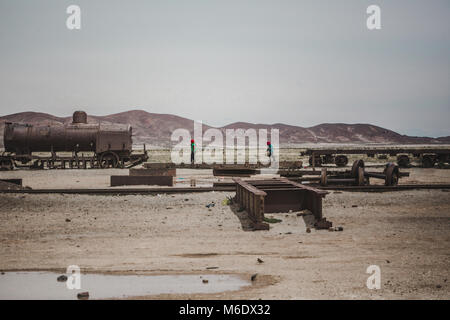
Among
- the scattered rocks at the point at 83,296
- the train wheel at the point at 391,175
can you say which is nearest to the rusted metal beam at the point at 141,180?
the train wheel at the point at 391,175

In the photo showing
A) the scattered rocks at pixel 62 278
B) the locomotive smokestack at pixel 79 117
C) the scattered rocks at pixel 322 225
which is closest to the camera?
the scattered rocks at pixel 62 278

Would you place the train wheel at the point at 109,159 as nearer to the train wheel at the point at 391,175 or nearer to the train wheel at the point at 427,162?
the train wheel at the point at 391,175

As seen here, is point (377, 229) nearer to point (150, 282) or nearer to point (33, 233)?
point (150, 282)

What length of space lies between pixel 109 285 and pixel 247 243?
2.97 m

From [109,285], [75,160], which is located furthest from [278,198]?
[75,160]

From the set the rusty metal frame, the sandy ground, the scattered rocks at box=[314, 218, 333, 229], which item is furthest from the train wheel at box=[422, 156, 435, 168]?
the scattered rocks at box=[314, 218, 333, 229]

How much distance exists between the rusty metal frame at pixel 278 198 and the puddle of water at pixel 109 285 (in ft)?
10.8

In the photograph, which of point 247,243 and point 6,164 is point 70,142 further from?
point 247,243

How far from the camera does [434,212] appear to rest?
35.2 ft

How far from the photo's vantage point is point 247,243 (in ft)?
25.4

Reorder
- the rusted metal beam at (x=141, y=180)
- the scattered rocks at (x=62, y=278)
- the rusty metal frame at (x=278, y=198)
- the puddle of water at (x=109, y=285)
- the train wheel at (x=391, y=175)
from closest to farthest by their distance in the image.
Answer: the puddle of water at (x=109, y=285), the scattered rocks at (x=62, y=278), the rusty metal frame at (x=278, y=198), the train wheel at (x=391, y=175), the rusted metal beam at (x=141, y=180)

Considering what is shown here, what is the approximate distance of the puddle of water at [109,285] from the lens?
5.22m

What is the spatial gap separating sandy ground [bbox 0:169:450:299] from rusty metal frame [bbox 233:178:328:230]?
418 millimetres
